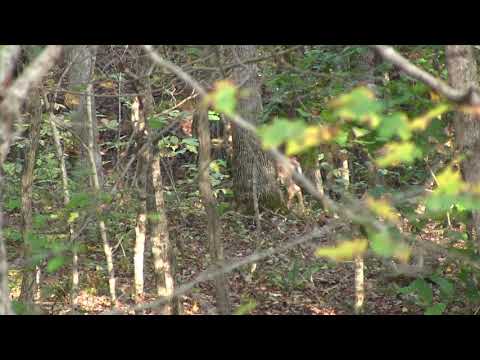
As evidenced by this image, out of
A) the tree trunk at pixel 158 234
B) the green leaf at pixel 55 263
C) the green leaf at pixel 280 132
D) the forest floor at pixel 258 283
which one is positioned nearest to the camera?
the green leaf at pixel 280 132

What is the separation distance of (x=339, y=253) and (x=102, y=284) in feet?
22.9

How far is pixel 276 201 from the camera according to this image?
39.7ft

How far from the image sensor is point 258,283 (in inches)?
344

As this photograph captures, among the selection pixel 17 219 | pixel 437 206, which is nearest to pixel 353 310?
pixel 437 206

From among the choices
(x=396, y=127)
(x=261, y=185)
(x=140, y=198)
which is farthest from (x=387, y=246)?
(x=261, y=185)

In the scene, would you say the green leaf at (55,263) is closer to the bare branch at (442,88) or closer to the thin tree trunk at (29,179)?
the bare branch at (442,88)

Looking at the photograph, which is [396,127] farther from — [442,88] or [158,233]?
[158,233]

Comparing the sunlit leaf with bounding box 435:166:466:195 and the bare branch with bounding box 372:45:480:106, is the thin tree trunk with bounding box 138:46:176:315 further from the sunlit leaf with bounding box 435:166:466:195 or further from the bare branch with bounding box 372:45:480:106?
the sunlit leaf with bounding box 435:166:466:195

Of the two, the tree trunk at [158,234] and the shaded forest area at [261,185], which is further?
the tree trunk at [158,234]

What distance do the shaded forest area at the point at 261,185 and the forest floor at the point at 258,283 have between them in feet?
0.11

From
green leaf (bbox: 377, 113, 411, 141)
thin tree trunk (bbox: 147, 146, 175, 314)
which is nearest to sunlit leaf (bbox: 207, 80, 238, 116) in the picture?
green leaf (bbox: 377, 113, 411, 141)

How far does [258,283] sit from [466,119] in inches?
187

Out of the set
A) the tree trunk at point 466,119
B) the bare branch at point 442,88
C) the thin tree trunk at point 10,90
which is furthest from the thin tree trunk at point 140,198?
the bare branch at point 442,88

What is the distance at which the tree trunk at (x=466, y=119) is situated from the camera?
4.34 meters
